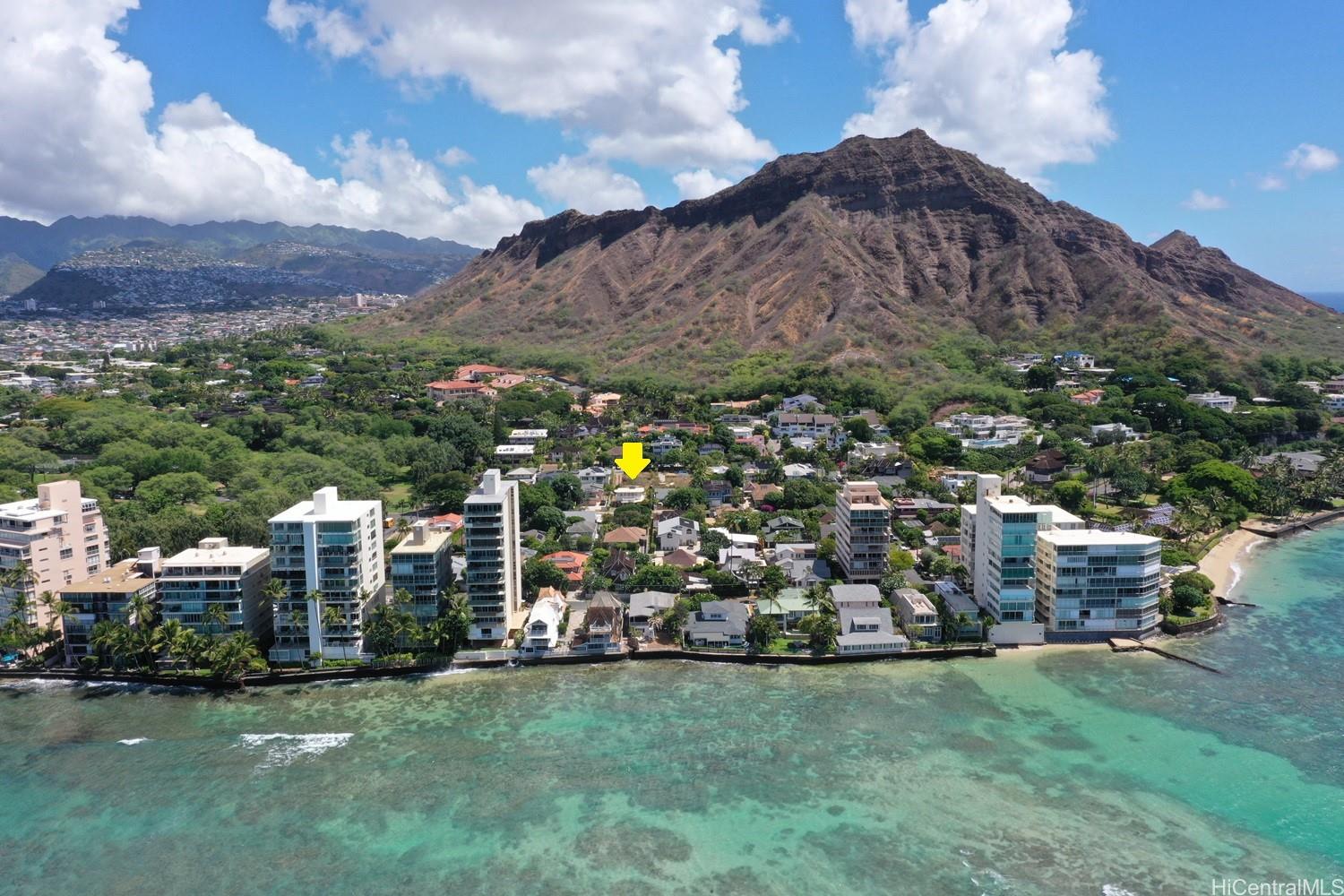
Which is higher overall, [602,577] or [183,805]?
[602,577]

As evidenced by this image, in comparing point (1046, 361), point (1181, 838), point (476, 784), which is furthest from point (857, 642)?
point (1046, 361)

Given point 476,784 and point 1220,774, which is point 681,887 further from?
point 1220,774

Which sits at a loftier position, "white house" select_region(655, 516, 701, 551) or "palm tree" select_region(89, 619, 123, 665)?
"white house" select_region(655, 516, 701, 551)

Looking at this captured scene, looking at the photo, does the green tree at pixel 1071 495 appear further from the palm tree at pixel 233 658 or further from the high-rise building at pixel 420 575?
the palm tree at pixel 233 658

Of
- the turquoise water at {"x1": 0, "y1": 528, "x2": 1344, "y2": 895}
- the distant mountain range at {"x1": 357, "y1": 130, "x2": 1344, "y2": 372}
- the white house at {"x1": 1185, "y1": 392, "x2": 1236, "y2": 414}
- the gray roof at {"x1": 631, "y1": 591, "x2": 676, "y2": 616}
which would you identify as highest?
the distant mountain range at {"x1": 357, "y1": 130, "x2": 1344, "y2": 372}

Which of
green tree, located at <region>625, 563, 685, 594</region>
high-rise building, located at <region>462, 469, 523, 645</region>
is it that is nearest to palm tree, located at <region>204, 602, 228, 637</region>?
high-rise building, located at <region>462, 469, 523, 645</region>

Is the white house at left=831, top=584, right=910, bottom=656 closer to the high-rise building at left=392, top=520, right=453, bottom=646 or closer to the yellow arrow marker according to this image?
the high-rise building at left=392, top=520, right=453, bottom=646
